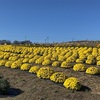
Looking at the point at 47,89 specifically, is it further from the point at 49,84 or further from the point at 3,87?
the point at 3,87

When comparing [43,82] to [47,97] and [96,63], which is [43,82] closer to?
Answer: [47,97]

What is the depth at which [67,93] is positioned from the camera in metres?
13.5

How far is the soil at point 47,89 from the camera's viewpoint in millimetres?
13199

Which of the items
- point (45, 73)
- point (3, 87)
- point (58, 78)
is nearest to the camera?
point (3, 87)

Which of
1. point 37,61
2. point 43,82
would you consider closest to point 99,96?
point 43,82

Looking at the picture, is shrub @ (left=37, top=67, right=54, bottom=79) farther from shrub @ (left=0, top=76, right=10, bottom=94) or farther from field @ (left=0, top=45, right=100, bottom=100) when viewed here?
shrub @ (left=0, top=76, right=10, bottom=94)

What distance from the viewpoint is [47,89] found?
14.2m

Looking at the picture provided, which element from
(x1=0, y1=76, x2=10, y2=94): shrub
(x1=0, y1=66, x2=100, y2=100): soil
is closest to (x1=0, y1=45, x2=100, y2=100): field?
(x1=0, y1=66, x2=100, y2=100): soil

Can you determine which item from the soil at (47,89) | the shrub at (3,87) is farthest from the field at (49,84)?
the shrub at (3,87)

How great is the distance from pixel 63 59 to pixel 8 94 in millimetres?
8480

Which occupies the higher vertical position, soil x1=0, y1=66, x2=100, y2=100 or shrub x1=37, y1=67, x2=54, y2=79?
shrub x1=37, y1=67, x2=54, y2=79

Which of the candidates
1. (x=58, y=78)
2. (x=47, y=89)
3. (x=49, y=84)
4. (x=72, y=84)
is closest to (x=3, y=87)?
(x=47, y=89)

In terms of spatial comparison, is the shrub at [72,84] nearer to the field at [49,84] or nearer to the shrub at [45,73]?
the field at [49,84]

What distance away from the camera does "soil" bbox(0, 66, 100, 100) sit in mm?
13199
